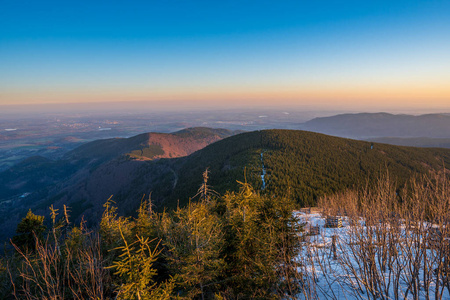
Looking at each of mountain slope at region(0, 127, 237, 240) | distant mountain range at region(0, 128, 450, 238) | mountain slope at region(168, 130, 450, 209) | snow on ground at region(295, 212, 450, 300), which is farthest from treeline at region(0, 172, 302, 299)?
mountain slope at region(0, 127, 237, 240)

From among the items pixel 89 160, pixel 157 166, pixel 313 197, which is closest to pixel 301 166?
pixel 313 197

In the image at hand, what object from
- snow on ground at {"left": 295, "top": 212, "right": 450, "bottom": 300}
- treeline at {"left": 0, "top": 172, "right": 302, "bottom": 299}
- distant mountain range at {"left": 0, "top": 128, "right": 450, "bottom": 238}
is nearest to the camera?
snow on ground at {"left": 295, "top": 212, "right": 450, "bottom": 300}

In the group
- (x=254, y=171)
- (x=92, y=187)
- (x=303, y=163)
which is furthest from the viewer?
(x=92, y=187)

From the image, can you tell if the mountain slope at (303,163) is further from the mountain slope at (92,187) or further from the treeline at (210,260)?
the treeline at (210,260)

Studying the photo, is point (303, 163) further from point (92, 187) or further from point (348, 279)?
point (92, 187)

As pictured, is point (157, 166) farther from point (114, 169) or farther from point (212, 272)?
point (212, 272)

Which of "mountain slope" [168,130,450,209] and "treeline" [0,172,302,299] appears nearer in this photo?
"treeline" [0,172,302,299]

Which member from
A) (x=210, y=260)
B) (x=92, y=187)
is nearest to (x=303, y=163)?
(x=210, y=260)

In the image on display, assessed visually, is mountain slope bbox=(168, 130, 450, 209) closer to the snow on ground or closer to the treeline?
the snow on ground

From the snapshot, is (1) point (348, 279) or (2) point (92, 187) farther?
(2) point (92, 187)

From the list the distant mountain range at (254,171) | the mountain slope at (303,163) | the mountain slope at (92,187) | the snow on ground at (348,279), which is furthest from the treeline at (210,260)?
the mountain slope at (92,187)

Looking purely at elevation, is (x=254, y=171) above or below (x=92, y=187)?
above
